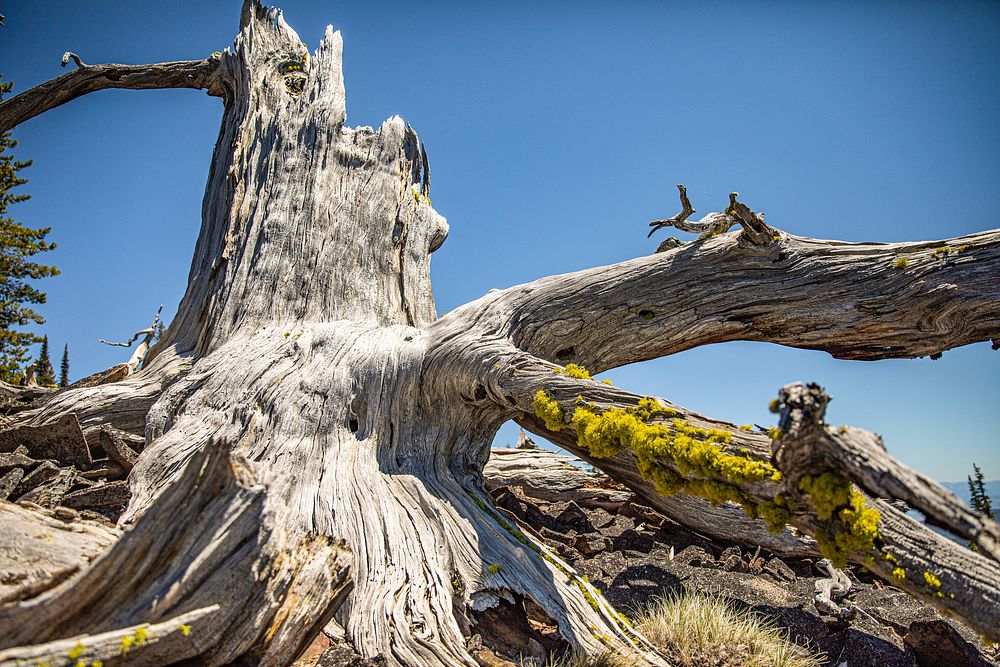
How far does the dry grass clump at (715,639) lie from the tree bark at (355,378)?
0.36 metres

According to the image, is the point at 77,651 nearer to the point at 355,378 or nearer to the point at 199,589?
the point at 199,589

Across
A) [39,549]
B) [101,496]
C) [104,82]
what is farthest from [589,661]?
[104,82]

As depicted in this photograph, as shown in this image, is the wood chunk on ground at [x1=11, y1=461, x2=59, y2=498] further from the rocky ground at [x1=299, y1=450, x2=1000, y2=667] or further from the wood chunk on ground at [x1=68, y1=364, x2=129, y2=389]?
the rocky ground at [x1=299, y1=450, x2=1000, y2=667]

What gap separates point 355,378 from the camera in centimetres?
859

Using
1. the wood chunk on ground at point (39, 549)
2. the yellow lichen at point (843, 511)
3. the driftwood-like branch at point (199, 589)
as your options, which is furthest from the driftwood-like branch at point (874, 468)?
the wood chunk on ground at point (39, 549)

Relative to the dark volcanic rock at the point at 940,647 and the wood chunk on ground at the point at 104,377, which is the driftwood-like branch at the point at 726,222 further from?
the wood chunk on ground at the point at 104,377

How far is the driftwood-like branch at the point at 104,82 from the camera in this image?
43.5 feet

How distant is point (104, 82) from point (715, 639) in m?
15.7

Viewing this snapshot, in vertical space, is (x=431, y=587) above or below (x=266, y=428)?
below

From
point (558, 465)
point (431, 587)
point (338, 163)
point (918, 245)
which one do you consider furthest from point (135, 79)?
point (918, 245)

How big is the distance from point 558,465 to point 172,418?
6.02 m

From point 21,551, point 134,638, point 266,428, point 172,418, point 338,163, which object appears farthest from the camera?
point 338,163

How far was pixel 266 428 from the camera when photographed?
7.87m

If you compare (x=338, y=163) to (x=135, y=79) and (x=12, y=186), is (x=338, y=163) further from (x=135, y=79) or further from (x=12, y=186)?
(x=12, y=186)
